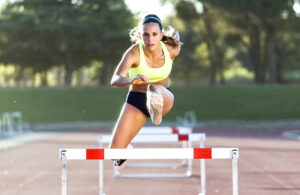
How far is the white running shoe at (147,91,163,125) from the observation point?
4.14 meters

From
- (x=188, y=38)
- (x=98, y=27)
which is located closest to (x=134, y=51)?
(x=98, y=27)

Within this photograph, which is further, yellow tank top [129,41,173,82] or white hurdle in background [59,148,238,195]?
yellow tank top [129,41,173,82]

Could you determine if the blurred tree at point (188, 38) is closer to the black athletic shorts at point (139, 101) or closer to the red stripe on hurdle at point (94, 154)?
the black athletic shorts at point (139, 101)

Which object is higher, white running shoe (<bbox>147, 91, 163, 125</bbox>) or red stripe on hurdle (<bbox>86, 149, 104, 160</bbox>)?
white running shoe (<bbox>147, 91, 163, 125</bbox>)

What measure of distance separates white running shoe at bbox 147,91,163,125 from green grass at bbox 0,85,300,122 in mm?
26284

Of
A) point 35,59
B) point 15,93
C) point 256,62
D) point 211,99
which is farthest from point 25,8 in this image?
point 256,62

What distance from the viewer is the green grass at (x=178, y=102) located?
31.1 m

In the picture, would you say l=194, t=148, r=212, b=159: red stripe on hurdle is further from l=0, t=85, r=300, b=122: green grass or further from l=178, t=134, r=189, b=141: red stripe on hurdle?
l=0, t=85, r=300, b=122: green grass

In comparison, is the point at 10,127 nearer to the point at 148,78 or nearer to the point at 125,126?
the point at 125,126

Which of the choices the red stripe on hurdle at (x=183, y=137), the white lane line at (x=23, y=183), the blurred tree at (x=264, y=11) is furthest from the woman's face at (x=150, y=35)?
the blurred tree at (x=264, y=11)

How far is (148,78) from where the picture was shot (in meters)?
4.29

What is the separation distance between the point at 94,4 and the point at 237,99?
1402cm

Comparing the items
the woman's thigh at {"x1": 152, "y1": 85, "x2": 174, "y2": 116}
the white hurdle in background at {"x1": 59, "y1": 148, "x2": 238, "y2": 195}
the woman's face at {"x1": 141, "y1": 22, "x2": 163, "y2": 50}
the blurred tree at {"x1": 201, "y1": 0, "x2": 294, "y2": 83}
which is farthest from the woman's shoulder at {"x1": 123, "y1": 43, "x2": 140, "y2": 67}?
the blurred tree at {"x1": 201, "y1": 0, "x2": 294, "y2": 83}

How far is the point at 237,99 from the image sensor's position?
109ft
